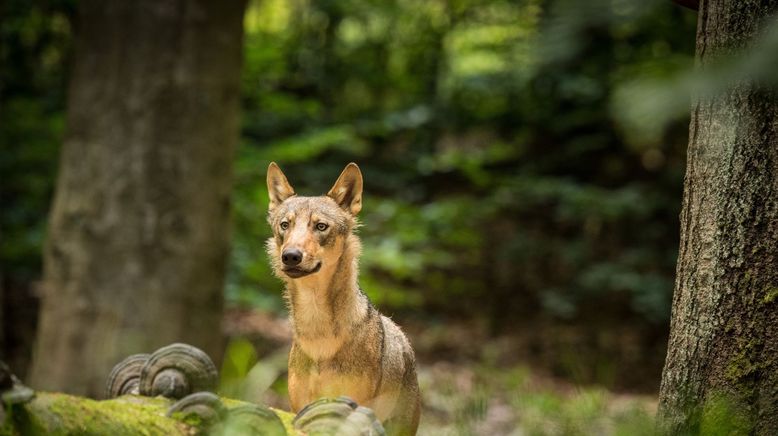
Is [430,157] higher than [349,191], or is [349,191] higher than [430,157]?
[349,191]

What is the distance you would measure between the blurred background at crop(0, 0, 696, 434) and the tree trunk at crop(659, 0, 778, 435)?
2.90 m

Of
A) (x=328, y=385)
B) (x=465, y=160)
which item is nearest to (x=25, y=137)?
(x=465, y=160)

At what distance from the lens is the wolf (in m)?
3.05

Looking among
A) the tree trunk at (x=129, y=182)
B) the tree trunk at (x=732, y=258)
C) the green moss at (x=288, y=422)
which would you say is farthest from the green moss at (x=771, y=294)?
the tree trunk at (x=129, y=182)

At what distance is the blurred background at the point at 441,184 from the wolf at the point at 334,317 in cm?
312

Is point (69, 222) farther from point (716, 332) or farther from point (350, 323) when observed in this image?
point (716, 332)

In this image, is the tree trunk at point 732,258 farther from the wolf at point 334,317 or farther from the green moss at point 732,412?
the wolf at point 334,317

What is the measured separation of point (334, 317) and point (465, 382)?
5.79 m

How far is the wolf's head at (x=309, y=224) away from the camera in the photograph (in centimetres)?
298

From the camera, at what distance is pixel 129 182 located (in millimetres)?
6145

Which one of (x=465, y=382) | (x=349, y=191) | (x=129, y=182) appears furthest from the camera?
(x=465, y=382)

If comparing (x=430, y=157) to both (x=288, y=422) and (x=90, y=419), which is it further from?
(x=90, y=419)

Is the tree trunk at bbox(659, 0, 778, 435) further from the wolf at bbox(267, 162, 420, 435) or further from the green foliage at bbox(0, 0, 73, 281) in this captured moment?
the green foliage at bbox(0, 0, 73, 281)

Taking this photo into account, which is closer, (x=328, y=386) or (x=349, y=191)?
(x=328, y=386)
